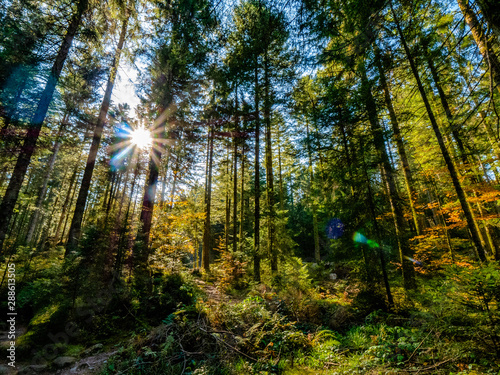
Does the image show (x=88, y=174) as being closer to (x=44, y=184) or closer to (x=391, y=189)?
(x=44, y=184)

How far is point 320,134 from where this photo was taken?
8266 millimetres

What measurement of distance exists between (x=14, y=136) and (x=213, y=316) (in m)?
10.7

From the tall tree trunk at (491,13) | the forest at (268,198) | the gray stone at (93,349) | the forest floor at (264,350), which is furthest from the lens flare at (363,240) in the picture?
the gray stone at (93,349)

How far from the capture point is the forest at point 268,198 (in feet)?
11.4

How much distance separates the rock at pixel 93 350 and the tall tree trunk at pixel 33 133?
5632mm

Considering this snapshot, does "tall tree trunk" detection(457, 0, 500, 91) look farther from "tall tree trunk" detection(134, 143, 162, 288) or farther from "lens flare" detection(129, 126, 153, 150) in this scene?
"lens flare" detection(129, 126, 153, 150)

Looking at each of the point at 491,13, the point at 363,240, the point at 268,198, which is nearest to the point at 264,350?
the point at 363,240

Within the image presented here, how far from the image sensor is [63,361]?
3.97 meters

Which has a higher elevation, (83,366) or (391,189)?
(391,189)

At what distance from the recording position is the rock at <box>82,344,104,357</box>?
434 cm

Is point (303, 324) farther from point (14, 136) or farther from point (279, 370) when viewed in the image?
point (14, 136)

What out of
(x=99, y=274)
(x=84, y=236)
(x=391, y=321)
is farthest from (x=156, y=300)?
(x=391, y=321)

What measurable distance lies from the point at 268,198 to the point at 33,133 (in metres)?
10.4

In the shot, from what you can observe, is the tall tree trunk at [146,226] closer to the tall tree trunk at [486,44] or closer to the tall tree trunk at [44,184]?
the tall tree trunk at [44,184]
